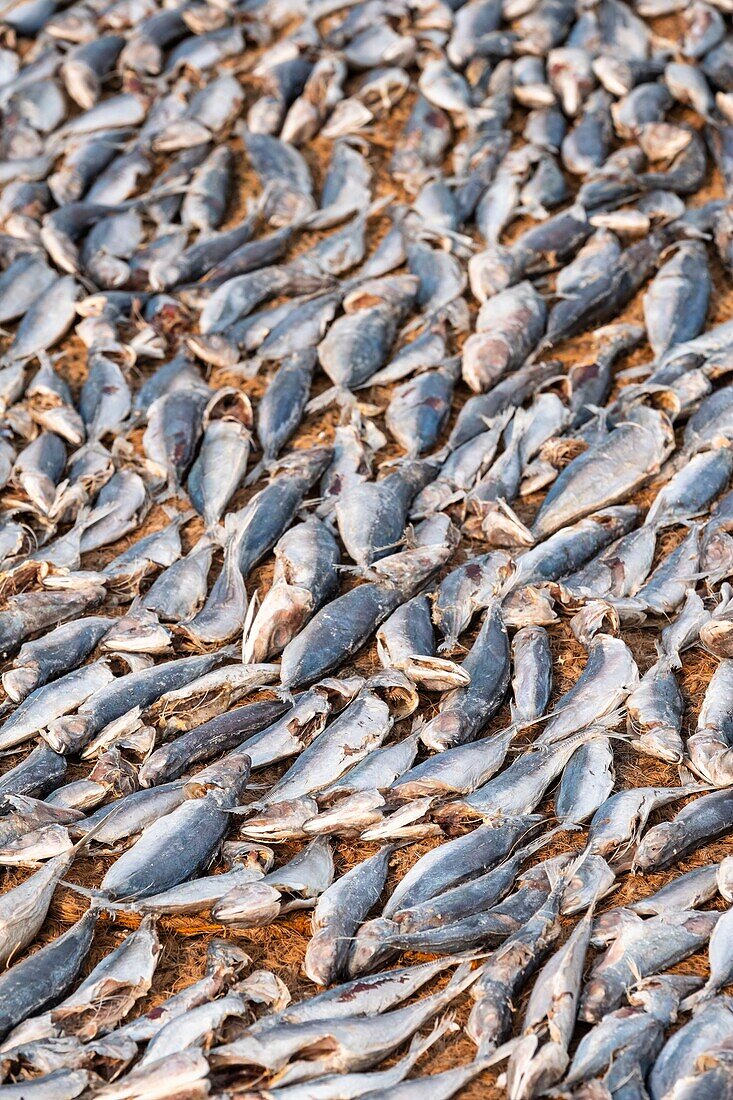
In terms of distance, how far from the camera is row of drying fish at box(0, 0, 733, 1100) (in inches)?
144

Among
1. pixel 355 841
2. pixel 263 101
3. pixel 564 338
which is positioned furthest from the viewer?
pixel 263 101

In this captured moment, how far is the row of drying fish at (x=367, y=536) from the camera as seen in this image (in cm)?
366

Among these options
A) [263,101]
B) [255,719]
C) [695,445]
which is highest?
[263,101]

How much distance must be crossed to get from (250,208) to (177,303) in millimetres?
1064

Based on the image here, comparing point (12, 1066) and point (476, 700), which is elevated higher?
point (12, 1066)

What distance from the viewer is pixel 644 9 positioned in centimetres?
870

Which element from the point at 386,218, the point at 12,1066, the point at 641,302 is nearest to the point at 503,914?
the point at 12,1066

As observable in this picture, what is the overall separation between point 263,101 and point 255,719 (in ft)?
16.7

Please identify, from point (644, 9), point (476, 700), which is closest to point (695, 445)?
point (476, 700)

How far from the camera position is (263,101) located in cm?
816

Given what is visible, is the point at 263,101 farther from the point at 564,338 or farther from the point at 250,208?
the point at 564,338

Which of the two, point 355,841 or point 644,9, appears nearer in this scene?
point 355,841

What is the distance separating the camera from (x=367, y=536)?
5.14 m

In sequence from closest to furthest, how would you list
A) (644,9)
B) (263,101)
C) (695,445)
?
(695,445)
(263,101)
(644,9)
